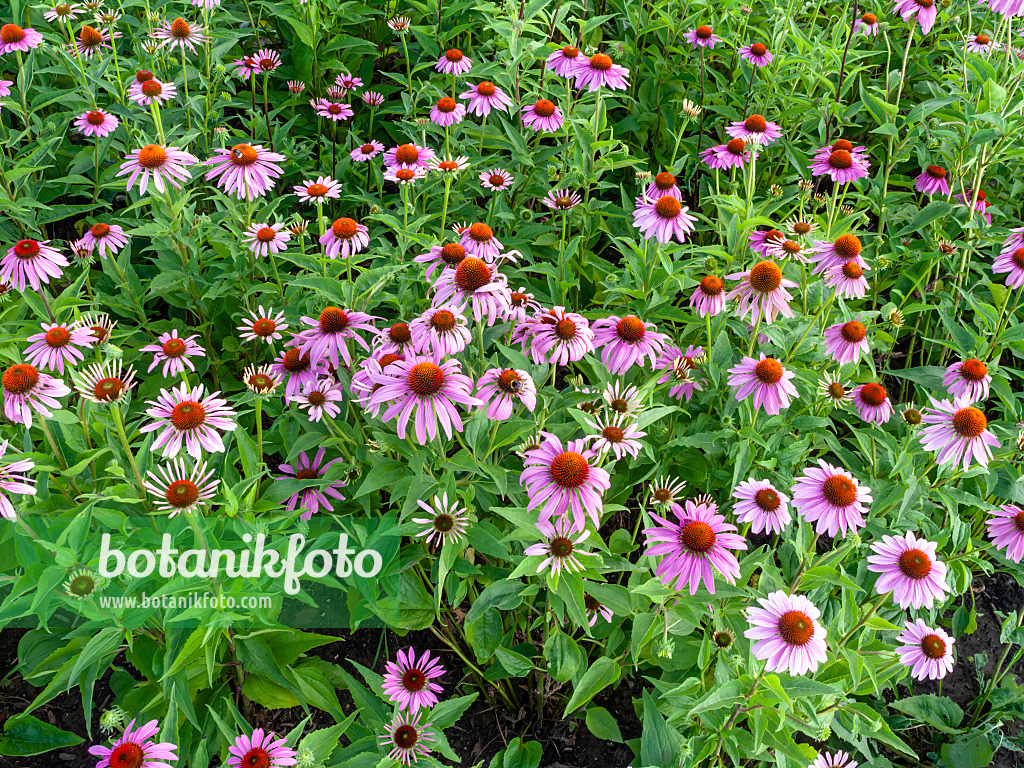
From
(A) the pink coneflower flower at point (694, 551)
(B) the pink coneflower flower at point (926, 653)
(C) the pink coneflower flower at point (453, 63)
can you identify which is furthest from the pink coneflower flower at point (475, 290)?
(C) the pink coneflower flower at point (453, 63)

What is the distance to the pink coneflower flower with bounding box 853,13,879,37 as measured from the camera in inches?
139

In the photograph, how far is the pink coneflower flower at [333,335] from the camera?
1.90m

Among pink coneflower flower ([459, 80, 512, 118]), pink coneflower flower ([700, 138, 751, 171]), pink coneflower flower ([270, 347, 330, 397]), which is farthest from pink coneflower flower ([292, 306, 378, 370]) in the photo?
pink coneflower flower ([700, 138, 751, 171])

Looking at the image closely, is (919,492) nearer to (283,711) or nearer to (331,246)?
(331,246)

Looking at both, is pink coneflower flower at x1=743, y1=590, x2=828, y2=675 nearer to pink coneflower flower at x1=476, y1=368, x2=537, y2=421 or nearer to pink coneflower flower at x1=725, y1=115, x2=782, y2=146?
pink coneflower flower at x1=476, y1=368, x2=537, y2=421

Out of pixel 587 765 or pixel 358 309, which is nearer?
pixel 358 309

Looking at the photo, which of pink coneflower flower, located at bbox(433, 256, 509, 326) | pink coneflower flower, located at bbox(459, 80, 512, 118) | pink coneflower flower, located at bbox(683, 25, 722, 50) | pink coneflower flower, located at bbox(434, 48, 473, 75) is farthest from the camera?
pink coneflower flower, located at bbox(683, 25, 722, 50)

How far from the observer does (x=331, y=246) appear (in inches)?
92.5

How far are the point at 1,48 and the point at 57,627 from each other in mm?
2442

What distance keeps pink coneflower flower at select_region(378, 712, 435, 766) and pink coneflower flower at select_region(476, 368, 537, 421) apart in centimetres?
74

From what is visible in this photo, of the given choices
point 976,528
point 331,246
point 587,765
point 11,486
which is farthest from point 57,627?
point 976,528

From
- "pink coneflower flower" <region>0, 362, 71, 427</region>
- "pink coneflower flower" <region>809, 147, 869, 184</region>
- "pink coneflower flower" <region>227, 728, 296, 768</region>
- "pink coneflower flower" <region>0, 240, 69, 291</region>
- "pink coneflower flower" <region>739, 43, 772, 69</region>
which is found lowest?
"pink coneflower flower" <region>227, 728, 296, 768</region>

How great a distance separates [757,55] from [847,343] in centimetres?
189

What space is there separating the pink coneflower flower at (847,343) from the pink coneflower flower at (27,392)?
83.0 inches
